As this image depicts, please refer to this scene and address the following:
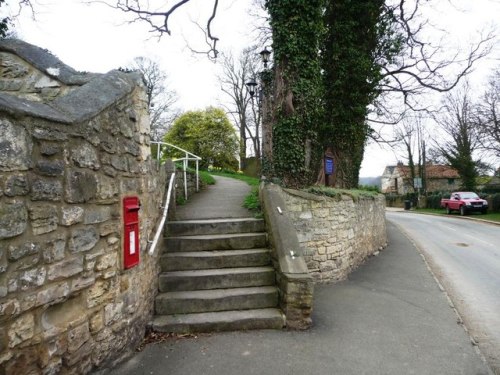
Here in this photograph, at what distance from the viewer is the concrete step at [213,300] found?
4422 millimetres

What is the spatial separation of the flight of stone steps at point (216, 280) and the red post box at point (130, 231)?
1070mm

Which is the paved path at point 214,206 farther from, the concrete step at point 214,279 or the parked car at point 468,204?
the parked car at point 468,204

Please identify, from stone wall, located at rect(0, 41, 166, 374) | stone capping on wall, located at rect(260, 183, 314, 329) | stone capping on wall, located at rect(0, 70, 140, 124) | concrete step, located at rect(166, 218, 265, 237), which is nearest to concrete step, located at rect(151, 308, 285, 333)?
stone capping on wall, located at rect(260, 183, 314, 329)

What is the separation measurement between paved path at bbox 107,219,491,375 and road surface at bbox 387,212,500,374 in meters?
0.36

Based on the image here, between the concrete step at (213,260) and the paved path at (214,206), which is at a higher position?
the paved path at (214,206)

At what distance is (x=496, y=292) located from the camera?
671 cm

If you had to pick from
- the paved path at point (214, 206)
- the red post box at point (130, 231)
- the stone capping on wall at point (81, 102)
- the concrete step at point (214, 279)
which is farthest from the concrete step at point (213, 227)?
the stone capping on wall at point (81, 102)

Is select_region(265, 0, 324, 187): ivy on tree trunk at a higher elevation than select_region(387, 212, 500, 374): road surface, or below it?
higher

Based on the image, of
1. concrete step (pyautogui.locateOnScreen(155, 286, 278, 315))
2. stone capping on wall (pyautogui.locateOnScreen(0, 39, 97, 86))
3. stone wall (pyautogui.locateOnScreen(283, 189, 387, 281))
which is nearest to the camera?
stone capping on wall (pyautogui.locateOnScreen(0, 39, 97, 86))

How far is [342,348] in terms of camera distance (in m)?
3.98

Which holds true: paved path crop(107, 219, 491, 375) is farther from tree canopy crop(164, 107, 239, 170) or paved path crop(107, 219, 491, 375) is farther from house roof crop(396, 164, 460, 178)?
house roof crop(396, 164, 460, 178)

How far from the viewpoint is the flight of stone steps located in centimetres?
427

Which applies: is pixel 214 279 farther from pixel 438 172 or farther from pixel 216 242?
pixel 438 172

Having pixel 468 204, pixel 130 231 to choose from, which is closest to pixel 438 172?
pixel 468 204
